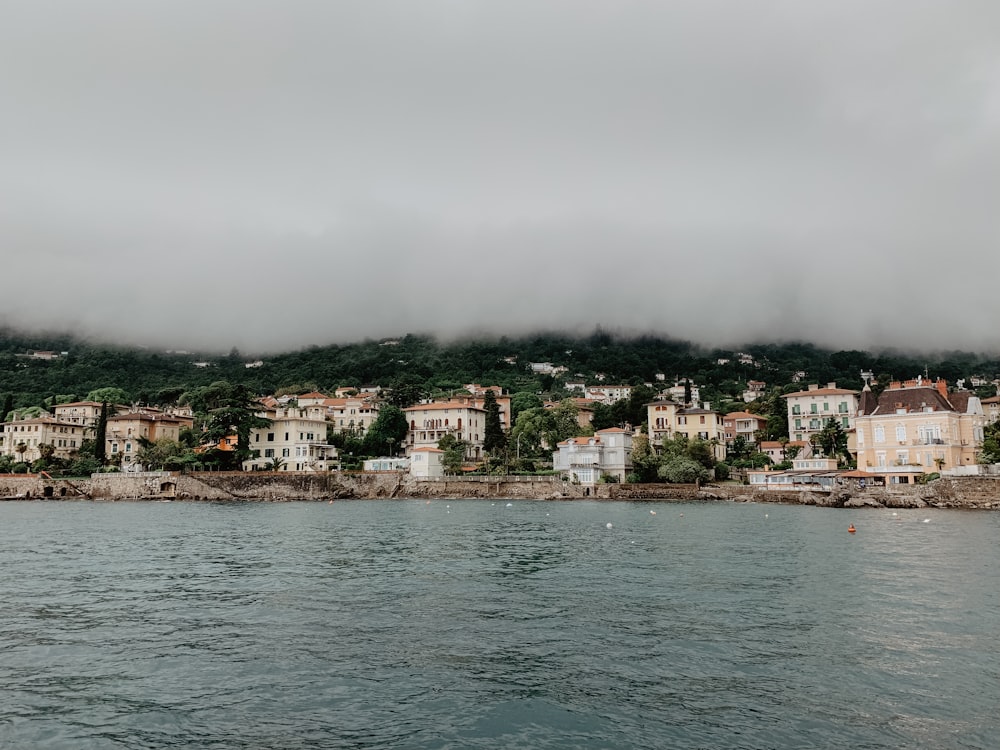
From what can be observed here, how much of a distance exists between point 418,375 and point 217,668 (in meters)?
147

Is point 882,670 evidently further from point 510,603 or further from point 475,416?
point 475,416

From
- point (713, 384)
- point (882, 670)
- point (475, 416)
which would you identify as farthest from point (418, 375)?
point (882, 670)

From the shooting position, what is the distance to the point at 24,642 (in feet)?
48.6

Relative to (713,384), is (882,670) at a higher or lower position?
lower

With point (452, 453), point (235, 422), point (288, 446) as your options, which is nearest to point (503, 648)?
point (452, 453)

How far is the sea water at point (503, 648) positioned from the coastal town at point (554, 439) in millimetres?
41357

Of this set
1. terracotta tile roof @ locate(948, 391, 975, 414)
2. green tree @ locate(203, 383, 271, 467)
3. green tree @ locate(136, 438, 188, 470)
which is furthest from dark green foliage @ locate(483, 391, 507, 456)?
terracotta tile roof @ locate(948, 391, 975, 414)

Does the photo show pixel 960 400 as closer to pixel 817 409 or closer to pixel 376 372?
pixel 817 409

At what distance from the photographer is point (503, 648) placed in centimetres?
1438

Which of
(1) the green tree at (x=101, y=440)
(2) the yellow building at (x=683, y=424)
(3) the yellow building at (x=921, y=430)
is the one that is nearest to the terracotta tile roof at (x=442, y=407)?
(2) the yellow building at (x=683, y=424)

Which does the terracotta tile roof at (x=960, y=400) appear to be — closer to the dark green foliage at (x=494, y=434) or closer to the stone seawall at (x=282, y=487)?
the stone seawall at (x=282, y=487)

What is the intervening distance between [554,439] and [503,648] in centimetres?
8186

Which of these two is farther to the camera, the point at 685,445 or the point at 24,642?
the point at 685,445

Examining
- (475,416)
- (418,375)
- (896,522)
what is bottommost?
(896,522)
